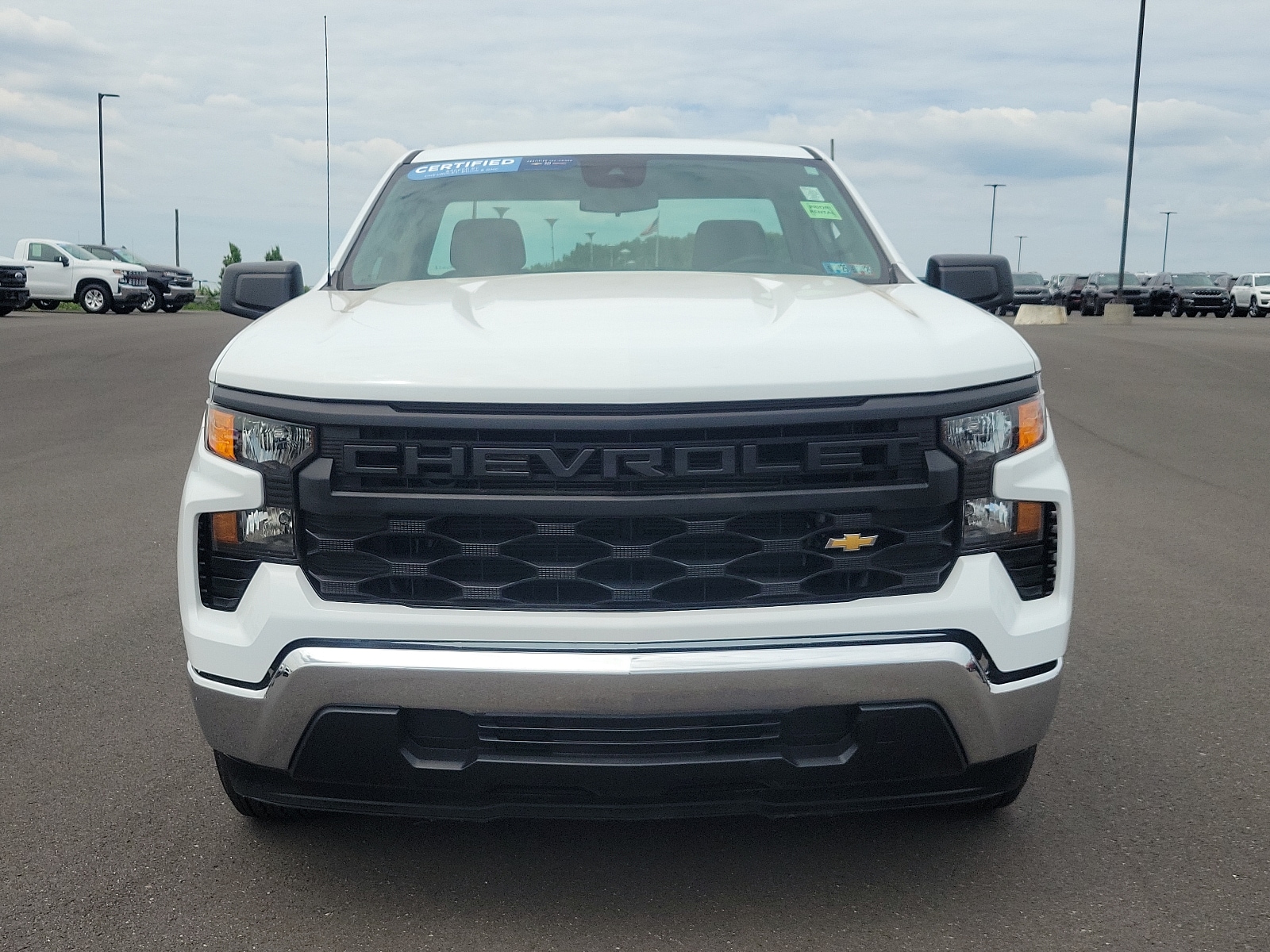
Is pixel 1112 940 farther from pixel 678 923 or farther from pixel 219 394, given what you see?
pixel 219 394

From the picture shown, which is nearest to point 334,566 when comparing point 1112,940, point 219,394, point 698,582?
point 219,394

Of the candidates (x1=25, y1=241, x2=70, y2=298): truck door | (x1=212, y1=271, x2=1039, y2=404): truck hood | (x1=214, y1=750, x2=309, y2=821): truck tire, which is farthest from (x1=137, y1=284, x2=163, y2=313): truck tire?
(x1=212, y1=271, x2=1039, y2=404): truck hood

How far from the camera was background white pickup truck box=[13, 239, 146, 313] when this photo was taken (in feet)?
Answer: 108

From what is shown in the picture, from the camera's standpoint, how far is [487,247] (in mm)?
4312

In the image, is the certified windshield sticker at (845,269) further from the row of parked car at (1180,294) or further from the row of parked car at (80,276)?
the row of parked car at (1180,294)

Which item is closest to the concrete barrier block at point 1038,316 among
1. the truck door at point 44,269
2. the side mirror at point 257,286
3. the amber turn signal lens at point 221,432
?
the truck door at point 44,269

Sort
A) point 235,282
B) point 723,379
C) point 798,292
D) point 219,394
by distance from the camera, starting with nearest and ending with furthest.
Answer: point 723,379, point 219,394, point 798,292, point 235,282

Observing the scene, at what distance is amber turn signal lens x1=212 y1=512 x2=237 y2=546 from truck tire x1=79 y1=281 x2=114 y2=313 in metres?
33.4

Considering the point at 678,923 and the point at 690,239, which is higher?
the point at 690,239

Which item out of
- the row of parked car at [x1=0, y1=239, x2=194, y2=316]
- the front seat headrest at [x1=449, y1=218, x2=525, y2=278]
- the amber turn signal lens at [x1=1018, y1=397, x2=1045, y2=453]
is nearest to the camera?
the amber turn signal lens at [x1=1018, y1=397, x2=1045, y2=453]

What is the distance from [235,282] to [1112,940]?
3.09m

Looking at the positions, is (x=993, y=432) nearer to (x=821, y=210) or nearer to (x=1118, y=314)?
(x=821, y=210)

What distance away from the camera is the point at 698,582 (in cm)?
267

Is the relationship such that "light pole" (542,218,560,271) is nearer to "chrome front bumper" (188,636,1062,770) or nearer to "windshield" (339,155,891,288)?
"windshield" (339,155,891,288)
